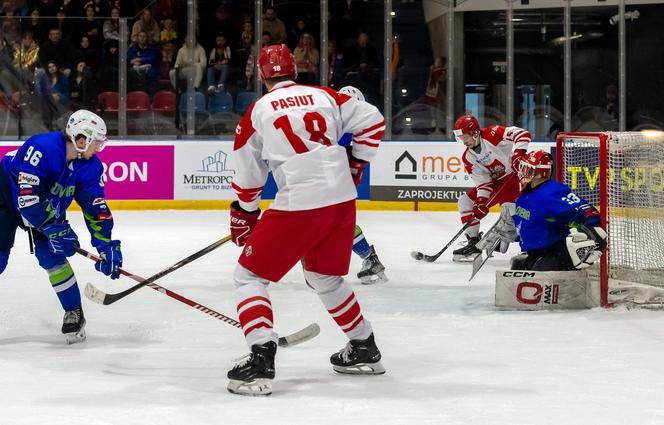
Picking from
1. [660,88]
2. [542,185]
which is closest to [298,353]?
[542,185]

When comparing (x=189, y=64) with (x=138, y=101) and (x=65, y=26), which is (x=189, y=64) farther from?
(x=65, y=26)

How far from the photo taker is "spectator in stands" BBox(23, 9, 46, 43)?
34.3 ft

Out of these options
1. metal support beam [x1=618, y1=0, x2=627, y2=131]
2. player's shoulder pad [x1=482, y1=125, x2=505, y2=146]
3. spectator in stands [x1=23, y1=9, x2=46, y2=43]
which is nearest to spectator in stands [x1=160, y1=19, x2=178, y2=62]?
spectator in stands [x1=23, y1=9, x2=46, y2=43]

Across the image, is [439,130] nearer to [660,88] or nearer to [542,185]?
[660,88]

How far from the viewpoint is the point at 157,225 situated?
8859mm

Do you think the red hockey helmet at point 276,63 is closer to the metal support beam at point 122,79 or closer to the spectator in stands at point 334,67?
the metal support beam at point 122,79

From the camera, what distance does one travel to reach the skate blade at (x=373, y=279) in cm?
609

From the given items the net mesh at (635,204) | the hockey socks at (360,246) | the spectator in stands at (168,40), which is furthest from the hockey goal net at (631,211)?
the spectator in stands at (168,40)

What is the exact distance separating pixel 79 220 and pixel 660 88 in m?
5.69

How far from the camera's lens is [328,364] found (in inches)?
153

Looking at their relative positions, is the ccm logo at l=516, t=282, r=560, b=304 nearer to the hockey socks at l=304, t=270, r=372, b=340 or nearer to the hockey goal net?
the hockey goal net

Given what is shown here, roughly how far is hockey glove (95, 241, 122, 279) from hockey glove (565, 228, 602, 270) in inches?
79.2

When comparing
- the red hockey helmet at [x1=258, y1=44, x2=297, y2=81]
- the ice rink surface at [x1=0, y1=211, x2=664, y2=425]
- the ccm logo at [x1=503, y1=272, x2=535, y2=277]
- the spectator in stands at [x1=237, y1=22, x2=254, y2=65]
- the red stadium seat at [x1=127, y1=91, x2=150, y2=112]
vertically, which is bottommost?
the ice rink surface at [x1=0, y1=211, x2=664, y2=425]

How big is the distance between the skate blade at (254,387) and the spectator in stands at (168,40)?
25.5 ft
